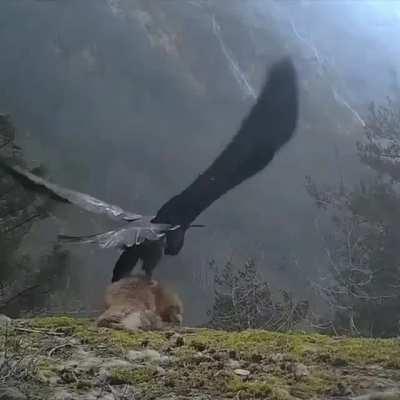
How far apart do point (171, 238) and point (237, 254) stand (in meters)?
4.70

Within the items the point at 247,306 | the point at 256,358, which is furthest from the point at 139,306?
the point at 247,306

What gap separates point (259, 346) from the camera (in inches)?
62.2

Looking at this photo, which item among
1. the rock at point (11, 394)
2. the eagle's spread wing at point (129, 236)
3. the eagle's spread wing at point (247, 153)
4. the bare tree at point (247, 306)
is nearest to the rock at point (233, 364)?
the rock at point (11, 394)

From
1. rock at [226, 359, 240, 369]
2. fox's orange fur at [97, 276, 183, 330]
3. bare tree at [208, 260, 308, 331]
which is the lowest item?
bare tree at [208, 260, 308, 331]

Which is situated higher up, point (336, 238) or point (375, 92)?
point (375, 92)

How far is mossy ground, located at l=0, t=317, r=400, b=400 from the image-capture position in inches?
47.8

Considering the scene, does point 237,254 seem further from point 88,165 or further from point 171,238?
point 171,238

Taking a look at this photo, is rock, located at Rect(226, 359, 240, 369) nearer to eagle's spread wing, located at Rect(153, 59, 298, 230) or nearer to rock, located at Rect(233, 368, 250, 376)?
rock, located at Rect(233, 368, 250, 376)

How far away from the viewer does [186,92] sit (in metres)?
8.28

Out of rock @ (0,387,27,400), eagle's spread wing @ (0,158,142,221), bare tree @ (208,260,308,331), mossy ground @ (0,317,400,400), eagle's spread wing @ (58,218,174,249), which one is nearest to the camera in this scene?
rock @ (0,387,27,400)

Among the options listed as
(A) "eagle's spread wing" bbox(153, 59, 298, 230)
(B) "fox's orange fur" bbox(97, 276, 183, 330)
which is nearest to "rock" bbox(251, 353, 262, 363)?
(B) "fox's orange fur" bbox(97, 276, 183, 330)

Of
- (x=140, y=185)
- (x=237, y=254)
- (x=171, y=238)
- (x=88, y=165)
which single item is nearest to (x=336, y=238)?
(x=237, y=254)

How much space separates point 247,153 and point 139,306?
819 mm

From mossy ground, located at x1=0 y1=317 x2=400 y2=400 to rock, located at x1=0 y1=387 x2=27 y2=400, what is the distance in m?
0.10
